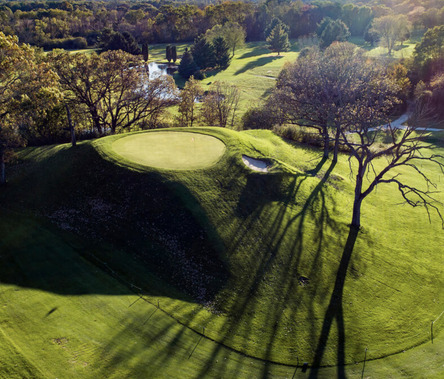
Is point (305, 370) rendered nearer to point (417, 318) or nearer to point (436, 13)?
point (417, 318)

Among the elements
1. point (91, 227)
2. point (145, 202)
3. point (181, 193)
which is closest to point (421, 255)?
point (181, 193)

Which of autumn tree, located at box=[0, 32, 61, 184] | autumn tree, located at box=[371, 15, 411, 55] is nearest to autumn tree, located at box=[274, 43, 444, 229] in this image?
autumn tree, located at box=[0, 32, 61, 184]

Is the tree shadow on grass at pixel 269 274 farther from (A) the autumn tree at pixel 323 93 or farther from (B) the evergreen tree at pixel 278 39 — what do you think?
(B) the evergreen tree at pixel 278 39

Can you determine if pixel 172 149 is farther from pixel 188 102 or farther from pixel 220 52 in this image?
pixel 220 52

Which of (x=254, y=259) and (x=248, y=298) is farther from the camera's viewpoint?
(x=254, y=259)

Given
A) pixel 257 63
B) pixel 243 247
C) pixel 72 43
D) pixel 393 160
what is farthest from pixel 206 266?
pixel 72 43

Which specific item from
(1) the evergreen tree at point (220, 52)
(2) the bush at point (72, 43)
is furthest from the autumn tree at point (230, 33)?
(2) the bush at point (72, 43)
